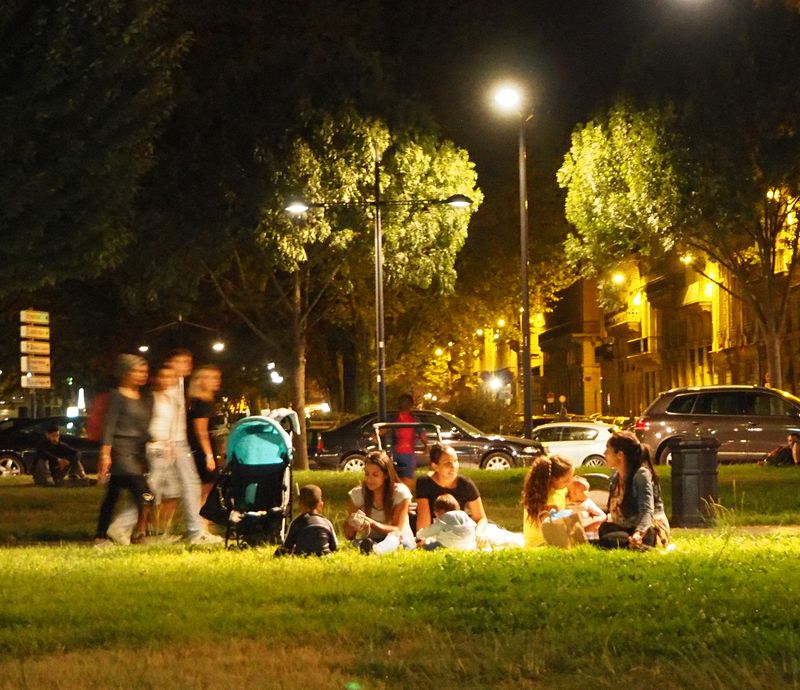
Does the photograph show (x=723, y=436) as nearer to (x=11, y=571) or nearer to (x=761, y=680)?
(x=11, y=571)

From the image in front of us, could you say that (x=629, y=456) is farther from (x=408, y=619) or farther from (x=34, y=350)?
(x=34, y=350)

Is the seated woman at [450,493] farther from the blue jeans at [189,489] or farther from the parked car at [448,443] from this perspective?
the parked car at [448,443]

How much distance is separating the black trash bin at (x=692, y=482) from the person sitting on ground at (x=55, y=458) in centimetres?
1613

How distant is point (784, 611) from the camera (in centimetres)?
930

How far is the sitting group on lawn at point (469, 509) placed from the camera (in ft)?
42.3

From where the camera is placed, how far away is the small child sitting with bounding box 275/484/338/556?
12.9m

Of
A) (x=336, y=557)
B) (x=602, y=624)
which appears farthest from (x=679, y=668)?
(x=336, y=557)

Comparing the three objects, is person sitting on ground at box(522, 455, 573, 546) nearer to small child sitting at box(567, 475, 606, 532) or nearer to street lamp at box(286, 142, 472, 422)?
small child sitting at box(567, 475, 606, 532)

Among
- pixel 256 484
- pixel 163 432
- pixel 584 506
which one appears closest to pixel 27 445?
pixel 163 432

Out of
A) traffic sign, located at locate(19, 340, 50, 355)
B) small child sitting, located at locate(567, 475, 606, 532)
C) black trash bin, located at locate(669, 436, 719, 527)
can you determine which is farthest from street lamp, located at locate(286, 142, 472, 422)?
small child sitting, located at locate(567, 475, 606, 532)

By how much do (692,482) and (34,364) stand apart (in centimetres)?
992

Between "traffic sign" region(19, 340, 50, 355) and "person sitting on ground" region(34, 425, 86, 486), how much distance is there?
791 centimetres

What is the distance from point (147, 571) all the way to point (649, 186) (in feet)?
90.5

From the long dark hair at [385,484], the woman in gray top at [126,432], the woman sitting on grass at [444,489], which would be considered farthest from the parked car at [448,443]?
the long dark hair at [385,484]
